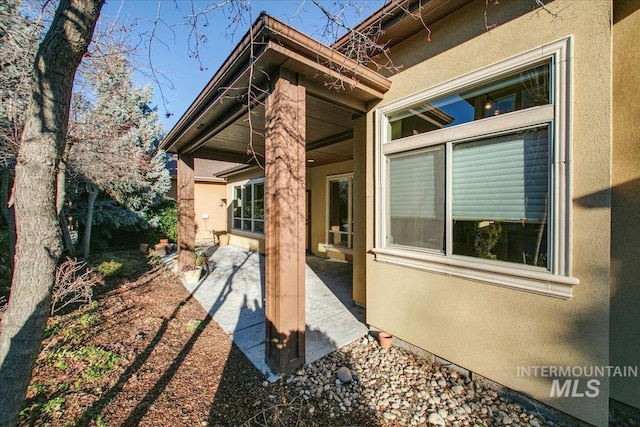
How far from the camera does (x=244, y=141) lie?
5945 millimetres

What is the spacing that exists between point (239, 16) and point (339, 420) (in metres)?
3.90

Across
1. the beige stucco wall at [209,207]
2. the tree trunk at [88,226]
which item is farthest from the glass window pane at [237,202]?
the tree trunk at [88,226]

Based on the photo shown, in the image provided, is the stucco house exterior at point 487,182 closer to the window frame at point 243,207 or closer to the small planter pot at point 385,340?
Result: the small planter pot at point 385,340

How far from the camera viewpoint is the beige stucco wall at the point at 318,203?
348 inches

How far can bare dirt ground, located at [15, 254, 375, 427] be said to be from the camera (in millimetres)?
2236

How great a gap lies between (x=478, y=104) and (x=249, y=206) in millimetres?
9742

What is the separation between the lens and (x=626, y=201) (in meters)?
2.19

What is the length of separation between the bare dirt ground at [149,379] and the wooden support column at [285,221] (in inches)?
17.6

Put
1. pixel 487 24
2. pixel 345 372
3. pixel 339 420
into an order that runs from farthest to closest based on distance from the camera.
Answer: pixel 345 372 → pixel 487 24 → pixel 339 420

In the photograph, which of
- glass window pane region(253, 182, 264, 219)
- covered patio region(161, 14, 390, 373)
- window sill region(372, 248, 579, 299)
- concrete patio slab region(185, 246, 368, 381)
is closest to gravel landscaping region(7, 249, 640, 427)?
concrete patio slab region(185, 246, 368, 381)

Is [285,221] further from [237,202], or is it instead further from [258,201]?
[237,202]

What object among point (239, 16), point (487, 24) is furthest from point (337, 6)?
point (487, 24)

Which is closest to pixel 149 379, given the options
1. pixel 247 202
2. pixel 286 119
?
pixel 286 119

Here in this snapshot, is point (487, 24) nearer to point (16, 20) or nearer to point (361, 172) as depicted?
point (361, 172)
